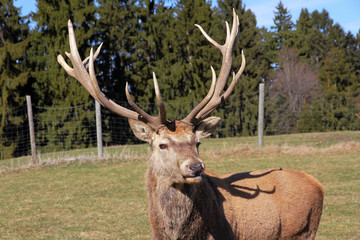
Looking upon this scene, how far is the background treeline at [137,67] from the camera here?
1847cm

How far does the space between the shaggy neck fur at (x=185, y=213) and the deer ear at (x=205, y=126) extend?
61cm

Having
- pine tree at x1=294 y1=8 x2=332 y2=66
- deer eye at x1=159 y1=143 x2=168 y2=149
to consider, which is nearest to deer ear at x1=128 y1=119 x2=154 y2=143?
deer eye at x1=159 y1=143 x2=168 y2=149

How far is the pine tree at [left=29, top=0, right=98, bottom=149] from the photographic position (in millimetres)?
19672

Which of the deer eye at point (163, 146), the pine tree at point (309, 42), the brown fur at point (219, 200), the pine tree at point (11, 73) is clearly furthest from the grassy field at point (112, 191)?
the pine tree at point (309, 42)

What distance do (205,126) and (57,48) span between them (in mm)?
17737

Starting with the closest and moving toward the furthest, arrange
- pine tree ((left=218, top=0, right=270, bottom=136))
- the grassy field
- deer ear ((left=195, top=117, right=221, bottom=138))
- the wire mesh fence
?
1. deer ear ((left=195, top=117, right=221, bottom=138))
2. the grassy field
3. the wire mesh fence
4. pine tree ((left=218, top=0, right=270, bottom=136))

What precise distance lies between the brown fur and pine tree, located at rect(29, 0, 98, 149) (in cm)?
1566

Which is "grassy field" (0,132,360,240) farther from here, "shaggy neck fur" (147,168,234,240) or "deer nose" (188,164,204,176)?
"deer nose" (188,164,204,176)

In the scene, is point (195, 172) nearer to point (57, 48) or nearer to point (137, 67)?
point (57, 48)

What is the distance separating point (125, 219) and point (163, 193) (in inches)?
117

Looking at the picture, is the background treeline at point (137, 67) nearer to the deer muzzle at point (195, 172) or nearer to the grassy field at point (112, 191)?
the grassy field at point (112, 191)

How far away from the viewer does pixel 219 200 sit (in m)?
3.74

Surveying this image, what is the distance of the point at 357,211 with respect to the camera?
20.1 feet

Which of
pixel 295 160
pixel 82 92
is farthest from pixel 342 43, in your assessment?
pixel 295 160
